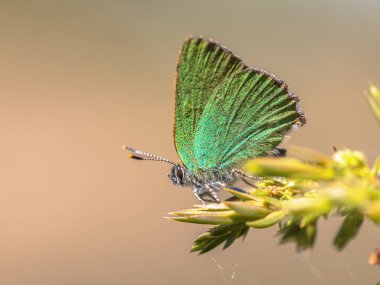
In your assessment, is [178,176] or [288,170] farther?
[178,176]

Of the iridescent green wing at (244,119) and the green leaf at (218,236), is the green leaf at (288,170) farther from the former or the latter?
the iridescent green wing at (244,119)

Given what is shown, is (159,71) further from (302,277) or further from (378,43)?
(302,277)

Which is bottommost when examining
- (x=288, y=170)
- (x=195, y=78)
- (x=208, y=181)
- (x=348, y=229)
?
(x=348, y=229)

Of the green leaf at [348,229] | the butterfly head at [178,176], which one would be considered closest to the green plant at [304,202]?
the green leaf at [348,229]

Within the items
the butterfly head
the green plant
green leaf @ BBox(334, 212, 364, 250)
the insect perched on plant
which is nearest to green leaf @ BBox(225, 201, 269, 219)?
the green plant

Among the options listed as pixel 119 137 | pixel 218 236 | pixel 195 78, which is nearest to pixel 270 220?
pixel 218 236

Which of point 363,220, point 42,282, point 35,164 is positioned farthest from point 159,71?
point 363,220

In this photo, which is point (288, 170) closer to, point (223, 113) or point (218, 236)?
point (218, 236)
